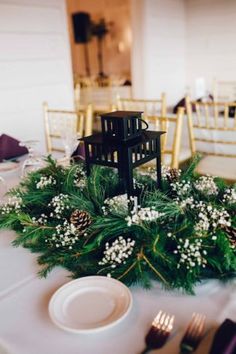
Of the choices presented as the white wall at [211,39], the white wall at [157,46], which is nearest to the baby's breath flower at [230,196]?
the white wall at [157,46]

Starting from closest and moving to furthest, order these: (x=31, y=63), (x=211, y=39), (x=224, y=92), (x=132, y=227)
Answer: (x=132, y=227) < (x=31, y=63) < (x=224, y=92) < (x=211, y=39)

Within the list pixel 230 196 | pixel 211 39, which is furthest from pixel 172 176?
pixel 211 39

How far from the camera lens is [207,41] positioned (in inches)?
213

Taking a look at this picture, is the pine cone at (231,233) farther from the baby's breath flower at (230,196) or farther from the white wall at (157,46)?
the white wall at (157,46)

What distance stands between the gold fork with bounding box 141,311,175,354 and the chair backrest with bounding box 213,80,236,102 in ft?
13.9

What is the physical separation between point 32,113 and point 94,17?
4.51 m

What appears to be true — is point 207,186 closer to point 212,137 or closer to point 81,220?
point 81,220

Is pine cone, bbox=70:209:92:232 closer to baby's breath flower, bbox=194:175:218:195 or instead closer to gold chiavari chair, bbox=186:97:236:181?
baby's breath flower, bbox=194:175:218:195

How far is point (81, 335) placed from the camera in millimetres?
722

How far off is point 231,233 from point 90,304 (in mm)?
381

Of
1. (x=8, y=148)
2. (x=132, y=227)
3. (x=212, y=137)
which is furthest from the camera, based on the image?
(x=212, y=137)

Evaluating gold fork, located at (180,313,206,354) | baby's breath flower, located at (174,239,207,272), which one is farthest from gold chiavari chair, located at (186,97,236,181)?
gold fork, located at (180,313,206,354)

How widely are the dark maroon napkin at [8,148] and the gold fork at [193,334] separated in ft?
5.24

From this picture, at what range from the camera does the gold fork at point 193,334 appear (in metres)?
0.66
